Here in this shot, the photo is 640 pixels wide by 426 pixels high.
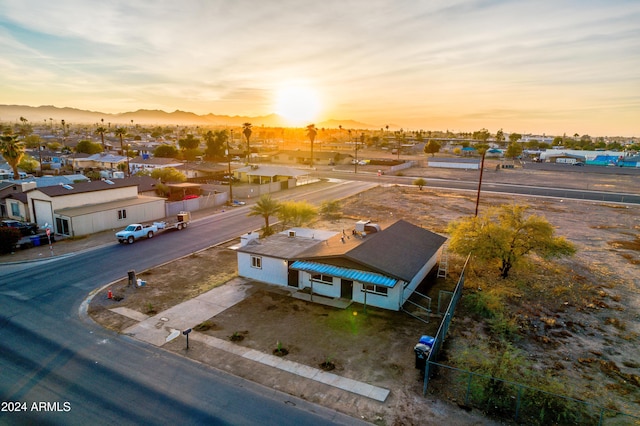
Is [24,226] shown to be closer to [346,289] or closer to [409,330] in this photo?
[346,289]

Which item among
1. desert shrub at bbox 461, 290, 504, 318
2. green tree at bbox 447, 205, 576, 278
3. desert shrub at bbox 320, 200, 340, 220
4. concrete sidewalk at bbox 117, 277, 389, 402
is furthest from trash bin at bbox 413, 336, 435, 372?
desert shrub at bbox 320, 200, 340, 220

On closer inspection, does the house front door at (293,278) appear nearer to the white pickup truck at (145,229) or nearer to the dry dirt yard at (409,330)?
the dry dirt yard at (409,330)

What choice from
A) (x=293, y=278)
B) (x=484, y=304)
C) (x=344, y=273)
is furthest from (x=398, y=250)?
(x=293, y=278)

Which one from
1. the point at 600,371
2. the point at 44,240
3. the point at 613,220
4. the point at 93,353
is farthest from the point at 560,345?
the point at 44,240

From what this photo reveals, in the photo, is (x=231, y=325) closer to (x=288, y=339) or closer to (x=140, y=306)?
(x=288, y=339)

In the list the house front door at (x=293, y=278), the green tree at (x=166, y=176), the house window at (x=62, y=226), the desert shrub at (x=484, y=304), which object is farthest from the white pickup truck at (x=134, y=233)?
the desert shrub at (x=484, y=304)
